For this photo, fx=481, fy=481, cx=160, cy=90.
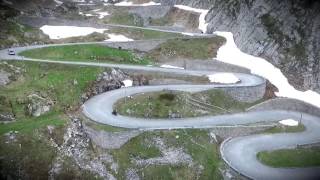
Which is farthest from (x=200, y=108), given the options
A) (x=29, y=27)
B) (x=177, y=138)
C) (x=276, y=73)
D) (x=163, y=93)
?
(x=29, y=27)

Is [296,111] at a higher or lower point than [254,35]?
lower

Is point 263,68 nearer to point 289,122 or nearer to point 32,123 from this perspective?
point 289,122

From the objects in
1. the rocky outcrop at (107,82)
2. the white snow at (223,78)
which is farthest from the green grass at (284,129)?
the rocky outcrop at (107,82)

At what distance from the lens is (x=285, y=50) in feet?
274

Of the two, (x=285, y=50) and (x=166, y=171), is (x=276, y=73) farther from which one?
(x=166, y=171)

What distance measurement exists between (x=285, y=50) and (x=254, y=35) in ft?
27.8

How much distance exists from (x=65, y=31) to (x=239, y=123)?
47361 millimetres

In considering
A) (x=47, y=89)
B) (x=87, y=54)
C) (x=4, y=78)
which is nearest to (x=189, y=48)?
(x=87, y=54)

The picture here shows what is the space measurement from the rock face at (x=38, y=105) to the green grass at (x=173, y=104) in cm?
888

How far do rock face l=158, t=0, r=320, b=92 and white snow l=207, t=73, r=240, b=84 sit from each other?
9.72 m

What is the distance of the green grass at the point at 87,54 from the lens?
261 ft

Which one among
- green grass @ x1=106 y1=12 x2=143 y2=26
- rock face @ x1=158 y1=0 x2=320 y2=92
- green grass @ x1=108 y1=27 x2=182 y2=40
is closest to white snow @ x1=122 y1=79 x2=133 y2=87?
green grass @ x1=108 y1=27 x2=182 y2=40

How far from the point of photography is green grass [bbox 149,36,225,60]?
8781 cm

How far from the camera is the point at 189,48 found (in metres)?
89.4
